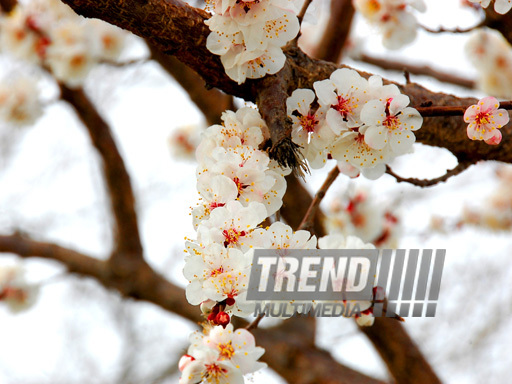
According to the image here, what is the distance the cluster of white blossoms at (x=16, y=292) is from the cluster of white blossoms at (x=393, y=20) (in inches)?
71.4

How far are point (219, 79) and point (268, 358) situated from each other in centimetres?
129

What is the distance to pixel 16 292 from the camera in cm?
245

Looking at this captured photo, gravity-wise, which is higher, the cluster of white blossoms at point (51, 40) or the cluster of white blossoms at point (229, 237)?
the cluster of white blossoms at point (229, 237)

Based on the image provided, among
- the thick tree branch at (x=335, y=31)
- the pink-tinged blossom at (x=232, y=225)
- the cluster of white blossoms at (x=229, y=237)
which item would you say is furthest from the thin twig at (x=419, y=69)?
the pink-tinged blossom at (x=232, y=225)

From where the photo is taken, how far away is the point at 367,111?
86 cm

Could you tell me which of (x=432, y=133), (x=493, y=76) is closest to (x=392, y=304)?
(x=432, y=133)

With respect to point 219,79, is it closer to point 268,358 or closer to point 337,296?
point 337,296

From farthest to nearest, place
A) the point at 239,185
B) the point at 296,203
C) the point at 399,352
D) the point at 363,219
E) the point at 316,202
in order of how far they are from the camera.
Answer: the point at 363,219 → the point at 296,203 → the point at 399,352 → the point at 316,202 → the point at 239,185

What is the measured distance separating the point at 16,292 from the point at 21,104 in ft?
2.73

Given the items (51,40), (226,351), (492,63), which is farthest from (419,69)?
(226,351)

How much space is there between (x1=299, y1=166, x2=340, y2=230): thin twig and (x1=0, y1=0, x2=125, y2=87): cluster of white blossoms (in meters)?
1.43

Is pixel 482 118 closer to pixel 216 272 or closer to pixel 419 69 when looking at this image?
pixel 216 272

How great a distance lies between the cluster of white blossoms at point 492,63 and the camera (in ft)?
8.01

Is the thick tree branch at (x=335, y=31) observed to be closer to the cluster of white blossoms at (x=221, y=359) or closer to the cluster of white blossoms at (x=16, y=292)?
the cluster of white blossoms at (x=16, y=292)
